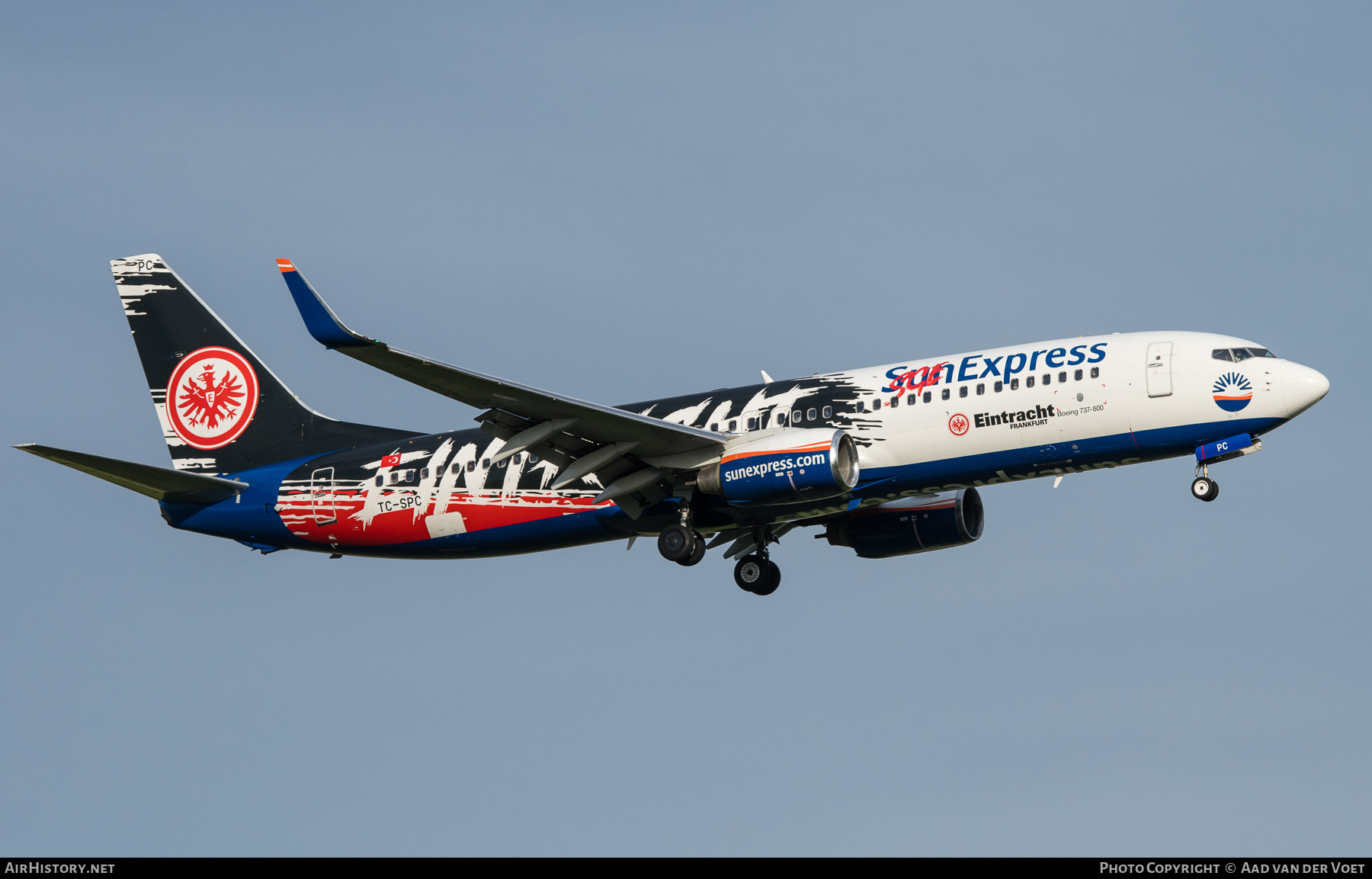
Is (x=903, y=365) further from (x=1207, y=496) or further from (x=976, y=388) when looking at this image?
(x=1207, y=496)

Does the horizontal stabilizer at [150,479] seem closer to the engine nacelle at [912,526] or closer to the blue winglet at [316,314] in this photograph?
the blue winglet at [316,314]

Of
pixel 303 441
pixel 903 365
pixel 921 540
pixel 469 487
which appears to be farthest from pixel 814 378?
pixel 303 441

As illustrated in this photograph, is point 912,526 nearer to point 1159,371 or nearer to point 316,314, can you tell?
point 1159,371

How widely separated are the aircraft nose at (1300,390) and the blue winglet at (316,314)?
1927 cm

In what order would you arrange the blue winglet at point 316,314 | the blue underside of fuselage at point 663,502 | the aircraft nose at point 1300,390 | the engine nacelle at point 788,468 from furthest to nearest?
the blue underside of fuselage at point 663,502 → the engine nacelle at point 788,468 → the aircraft nose at point 1300,390 → the blue winglet at point 316,314

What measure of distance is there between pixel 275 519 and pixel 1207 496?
22.8 metres

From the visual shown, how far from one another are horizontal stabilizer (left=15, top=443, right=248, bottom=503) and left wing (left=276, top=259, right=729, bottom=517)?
7990 millimetres

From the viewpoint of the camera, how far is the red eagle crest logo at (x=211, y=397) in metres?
41.8

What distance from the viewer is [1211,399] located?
33.0m

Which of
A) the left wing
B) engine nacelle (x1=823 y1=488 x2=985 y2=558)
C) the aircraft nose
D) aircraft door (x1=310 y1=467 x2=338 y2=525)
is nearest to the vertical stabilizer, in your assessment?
aircraft door (x1=310 y1=467 x2=338 y2=525)

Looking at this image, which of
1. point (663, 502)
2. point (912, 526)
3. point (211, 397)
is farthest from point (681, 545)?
point (211, 397)

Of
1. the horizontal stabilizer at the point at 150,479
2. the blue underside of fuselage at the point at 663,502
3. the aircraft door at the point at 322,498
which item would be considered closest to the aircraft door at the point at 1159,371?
the blue underside of fuselage at the point at 663,502

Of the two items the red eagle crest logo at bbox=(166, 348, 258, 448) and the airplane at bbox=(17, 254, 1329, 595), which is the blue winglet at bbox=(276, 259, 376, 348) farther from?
the red eagle crest logo at bbox=(166, 348, 258, 448)
